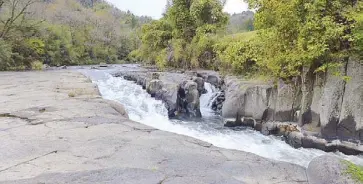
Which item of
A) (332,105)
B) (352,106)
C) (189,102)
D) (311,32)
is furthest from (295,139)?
(189,102)

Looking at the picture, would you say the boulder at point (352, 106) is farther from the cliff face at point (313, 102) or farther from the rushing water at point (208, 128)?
the rushing water at point (208, 128)

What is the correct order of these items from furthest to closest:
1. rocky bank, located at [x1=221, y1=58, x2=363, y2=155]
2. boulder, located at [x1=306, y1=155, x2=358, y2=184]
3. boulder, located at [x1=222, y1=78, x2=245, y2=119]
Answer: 1. boulder, located at [x1=222, y1=78, x2=245, y2=119]
2. rocky bank, located at [x1=221, y1=58, x2=363, y2=155]
3. boulder, located at [x1=306, y1=155, x2=358, y2=184]

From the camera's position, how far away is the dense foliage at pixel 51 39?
25062 millimetres

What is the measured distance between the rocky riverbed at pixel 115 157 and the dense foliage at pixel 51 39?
19539 mm

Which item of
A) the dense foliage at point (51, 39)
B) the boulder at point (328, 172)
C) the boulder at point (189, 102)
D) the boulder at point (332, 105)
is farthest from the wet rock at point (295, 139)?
the dense foliage at point (51, 39)

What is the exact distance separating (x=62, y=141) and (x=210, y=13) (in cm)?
1755

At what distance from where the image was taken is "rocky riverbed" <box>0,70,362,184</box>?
4.05 m

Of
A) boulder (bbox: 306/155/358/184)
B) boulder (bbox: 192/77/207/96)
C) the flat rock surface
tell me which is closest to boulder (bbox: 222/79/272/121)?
boulder (bbox: 192/77/207/96)

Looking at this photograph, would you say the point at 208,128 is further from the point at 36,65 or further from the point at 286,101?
the point at 36,65

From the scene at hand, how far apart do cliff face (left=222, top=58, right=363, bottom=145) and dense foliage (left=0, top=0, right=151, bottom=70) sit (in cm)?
1931

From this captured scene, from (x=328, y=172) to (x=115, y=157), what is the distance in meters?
2.99

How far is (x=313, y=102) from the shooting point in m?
9.54

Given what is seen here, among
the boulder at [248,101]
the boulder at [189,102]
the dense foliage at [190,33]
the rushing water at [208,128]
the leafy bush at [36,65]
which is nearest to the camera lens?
the rushing water at [208,128]

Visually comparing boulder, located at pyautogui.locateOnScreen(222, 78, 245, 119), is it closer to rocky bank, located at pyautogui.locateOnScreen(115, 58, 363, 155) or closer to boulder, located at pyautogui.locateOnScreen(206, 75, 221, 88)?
rocky bank, located at pyautogui.locateOnScreen(115, 58, 363, 155)
